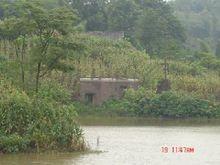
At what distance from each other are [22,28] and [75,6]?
3978 centimetres

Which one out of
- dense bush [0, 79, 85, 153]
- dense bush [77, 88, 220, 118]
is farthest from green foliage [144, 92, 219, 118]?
dense bush [0, 79, 85, 153]

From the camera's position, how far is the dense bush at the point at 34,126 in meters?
25.3

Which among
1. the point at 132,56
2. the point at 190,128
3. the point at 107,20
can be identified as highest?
the point at 107,20

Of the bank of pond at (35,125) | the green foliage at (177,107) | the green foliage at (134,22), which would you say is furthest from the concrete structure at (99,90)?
the bank of pond at (35,125)

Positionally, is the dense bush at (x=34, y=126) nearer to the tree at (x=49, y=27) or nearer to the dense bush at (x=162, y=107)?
the tree at (x=49, y=27)

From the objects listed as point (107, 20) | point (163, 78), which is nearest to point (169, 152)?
point (163, 78)

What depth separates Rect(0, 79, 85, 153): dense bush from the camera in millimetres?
25312

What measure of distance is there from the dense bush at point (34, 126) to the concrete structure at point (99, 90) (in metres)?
27.4

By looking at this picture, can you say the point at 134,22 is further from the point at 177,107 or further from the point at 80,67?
the point at 177,107

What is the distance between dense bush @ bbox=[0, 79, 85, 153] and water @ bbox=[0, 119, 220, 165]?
557 mm

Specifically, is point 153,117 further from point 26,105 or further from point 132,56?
point 26,105

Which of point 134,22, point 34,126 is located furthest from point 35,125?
point 134,22

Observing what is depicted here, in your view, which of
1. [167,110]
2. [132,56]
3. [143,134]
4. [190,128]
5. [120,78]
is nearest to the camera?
[143,134]

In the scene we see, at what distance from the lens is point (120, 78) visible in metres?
56.2
